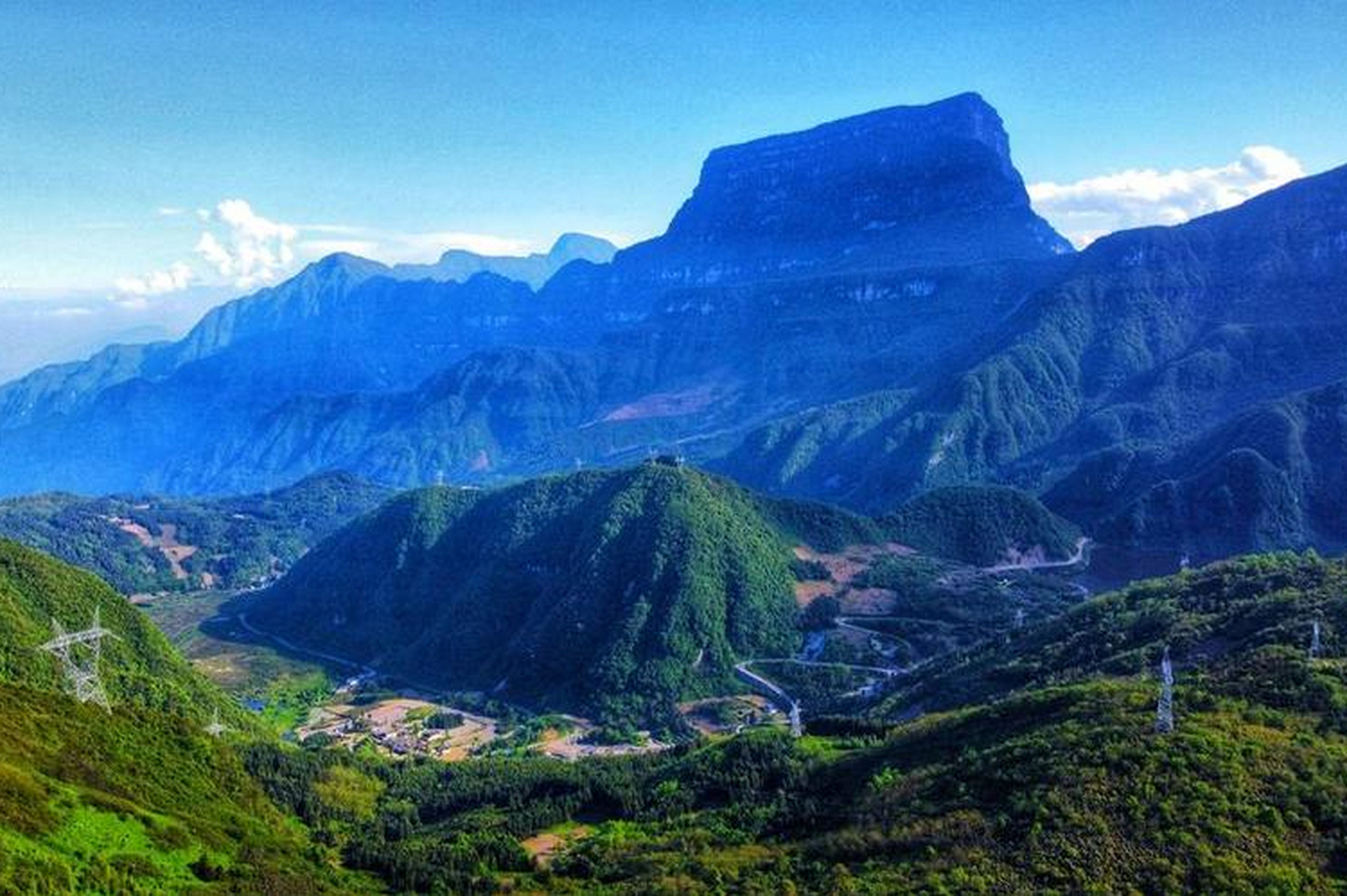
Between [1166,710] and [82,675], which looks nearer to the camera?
[1166,710]

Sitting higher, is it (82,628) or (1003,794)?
(82,628)

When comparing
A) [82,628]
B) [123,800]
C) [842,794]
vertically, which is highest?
[123,800]

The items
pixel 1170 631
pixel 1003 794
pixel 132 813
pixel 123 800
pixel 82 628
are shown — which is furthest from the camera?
pixel 82 628

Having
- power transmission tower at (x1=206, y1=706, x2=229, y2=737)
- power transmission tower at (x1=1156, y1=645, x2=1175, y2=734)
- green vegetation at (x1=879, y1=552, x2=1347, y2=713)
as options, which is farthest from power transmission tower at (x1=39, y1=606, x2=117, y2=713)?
green vegetation at (x1=879, y1=552, x2=1347, y2=713)

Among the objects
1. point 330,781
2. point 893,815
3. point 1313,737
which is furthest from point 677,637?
point 1313,737

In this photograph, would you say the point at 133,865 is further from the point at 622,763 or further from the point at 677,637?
the point at 677,637

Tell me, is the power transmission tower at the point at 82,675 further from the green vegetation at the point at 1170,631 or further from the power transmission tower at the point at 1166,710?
A: the green vegetation at the point at 1170,631

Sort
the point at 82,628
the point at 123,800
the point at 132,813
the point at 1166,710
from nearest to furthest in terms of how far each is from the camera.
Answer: the point at 1166,710 → the point at 132,813 → the point at 123,800 → the point at 82,628

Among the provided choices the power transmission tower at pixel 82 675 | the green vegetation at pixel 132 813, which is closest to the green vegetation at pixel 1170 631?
the green vegetation at pixel 132 813

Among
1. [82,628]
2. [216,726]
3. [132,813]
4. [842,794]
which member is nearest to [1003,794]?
Answer: [842,794]

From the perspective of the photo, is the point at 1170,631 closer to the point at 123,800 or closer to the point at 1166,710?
the point at 1166,710
